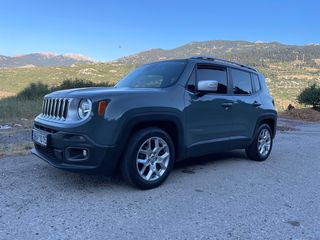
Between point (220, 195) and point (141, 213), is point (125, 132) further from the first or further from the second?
point (220, 195)

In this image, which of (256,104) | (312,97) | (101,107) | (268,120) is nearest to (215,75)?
(256,104)

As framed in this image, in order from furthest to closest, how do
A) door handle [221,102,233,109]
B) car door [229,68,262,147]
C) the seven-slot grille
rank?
car door [229,68,262,147]
door handle [221,102,233,109]
the seven-slot grille

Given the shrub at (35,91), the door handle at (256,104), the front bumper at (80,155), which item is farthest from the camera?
the shrub at (35,91)

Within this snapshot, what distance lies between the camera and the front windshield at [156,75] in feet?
18.3

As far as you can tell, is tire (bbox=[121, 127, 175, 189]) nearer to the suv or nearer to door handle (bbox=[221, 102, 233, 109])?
the suv

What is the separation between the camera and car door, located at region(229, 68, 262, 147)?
6.48 meters

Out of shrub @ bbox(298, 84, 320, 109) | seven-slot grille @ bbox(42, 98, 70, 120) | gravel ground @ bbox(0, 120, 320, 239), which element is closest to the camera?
gravel ground @ bbox(0, 120, 320, 239)

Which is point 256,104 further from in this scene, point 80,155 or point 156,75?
point 80,155

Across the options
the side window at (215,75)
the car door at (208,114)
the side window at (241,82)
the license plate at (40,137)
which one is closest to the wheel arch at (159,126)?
the car door at (208,114)

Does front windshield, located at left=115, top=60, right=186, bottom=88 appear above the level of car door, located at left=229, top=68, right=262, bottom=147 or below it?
above

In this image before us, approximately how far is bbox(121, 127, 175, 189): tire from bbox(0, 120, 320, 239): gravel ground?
168mm

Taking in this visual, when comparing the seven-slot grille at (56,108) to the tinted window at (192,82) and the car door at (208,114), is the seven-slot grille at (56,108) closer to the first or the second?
the car door at (208,114)

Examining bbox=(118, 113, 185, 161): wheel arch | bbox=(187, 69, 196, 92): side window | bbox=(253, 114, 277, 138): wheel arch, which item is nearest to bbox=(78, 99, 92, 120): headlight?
bbox=(118, 113, 185, 161): wheel arch

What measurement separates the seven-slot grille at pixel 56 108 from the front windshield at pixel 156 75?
1.34 m
